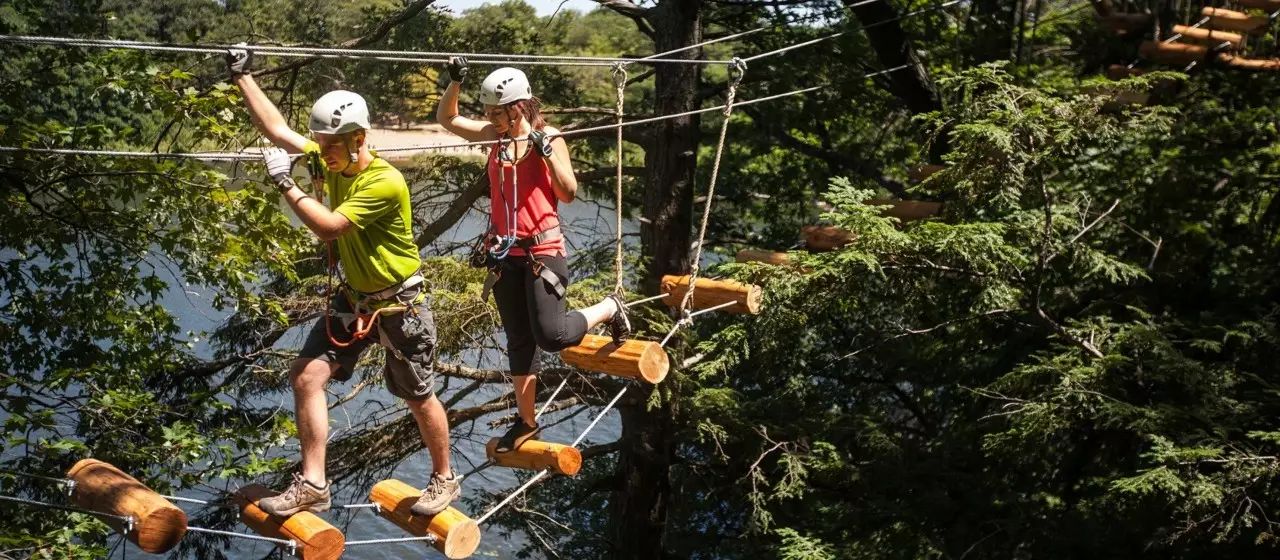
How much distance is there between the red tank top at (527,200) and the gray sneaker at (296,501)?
1.12 m

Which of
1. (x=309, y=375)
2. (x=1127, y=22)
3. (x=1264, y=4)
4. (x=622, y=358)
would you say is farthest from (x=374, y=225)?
(x=1127, y=22)

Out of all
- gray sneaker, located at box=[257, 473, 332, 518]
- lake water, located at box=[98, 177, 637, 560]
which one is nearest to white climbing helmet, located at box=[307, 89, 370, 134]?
gray sneaker, located at box=[257, 473, 332, 518]

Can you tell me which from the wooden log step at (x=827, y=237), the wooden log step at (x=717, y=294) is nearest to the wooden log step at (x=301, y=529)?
the wooden log step at (x=717, y=294)

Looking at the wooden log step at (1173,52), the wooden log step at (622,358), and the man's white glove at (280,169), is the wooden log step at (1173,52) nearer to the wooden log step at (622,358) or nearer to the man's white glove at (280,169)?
the wooden log step at (622,358)

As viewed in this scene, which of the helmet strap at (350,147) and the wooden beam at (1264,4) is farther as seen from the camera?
the wooden beam at (1264,4)

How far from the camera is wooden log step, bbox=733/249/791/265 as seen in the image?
7.88 m

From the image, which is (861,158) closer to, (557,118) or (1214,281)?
(557,118)

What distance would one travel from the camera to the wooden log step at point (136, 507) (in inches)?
149

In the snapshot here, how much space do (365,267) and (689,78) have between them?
510 cm

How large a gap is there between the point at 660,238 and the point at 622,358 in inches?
159

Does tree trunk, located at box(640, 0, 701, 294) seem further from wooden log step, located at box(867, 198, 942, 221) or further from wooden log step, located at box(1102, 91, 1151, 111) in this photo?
wooden log step, located at box(1102, 91, 1151, 111)

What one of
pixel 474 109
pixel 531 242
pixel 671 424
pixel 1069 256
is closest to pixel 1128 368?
pixel 1069 256

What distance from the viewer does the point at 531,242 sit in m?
4.63

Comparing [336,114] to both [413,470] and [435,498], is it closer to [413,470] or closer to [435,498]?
[435,498]
